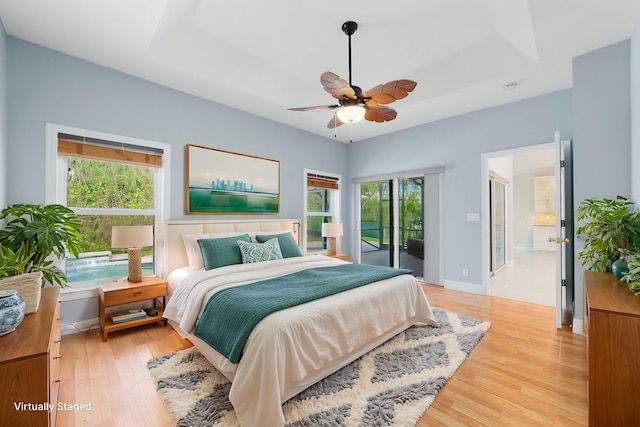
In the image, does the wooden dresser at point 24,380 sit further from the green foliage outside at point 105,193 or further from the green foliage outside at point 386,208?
the green foliage outside at point 386,208

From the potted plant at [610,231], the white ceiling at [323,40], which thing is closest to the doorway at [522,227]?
the potted plant at [610,231]

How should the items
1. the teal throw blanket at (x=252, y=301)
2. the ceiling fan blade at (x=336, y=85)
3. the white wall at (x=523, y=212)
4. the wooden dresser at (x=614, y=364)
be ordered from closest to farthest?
the wooden dresser at (x=614, y=364), the teal throw blanket at (x=252, y=301), the ceiling fan blade at (x=336, y=85), the white wall at (x=523, y=212)

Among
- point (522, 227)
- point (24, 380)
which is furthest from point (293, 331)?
point (522, 227)

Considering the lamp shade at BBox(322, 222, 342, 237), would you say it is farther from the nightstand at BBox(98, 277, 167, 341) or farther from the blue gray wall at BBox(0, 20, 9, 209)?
the blue gray wall at BBox(0, 20, 9, 209)

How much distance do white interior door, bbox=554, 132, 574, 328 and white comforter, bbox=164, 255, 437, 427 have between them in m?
1.42

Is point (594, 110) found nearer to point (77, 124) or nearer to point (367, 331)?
point (367, 331)

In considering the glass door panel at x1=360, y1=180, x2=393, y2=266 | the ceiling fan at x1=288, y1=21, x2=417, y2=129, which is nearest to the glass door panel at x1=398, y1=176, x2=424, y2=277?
the glass door panel at x1=360, y1=180, x2=393, y2=266

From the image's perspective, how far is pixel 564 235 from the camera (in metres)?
2.96

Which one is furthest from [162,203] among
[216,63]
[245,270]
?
[216,63]

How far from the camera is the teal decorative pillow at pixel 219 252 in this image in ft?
9.68

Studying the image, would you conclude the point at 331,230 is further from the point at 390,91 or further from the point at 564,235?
the point at 564,235

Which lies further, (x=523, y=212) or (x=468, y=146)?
(x=523, y=212)

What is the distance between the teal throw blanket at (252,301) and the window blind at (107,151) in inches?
81.6

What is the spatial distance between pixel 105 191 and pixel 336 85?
108 inches
